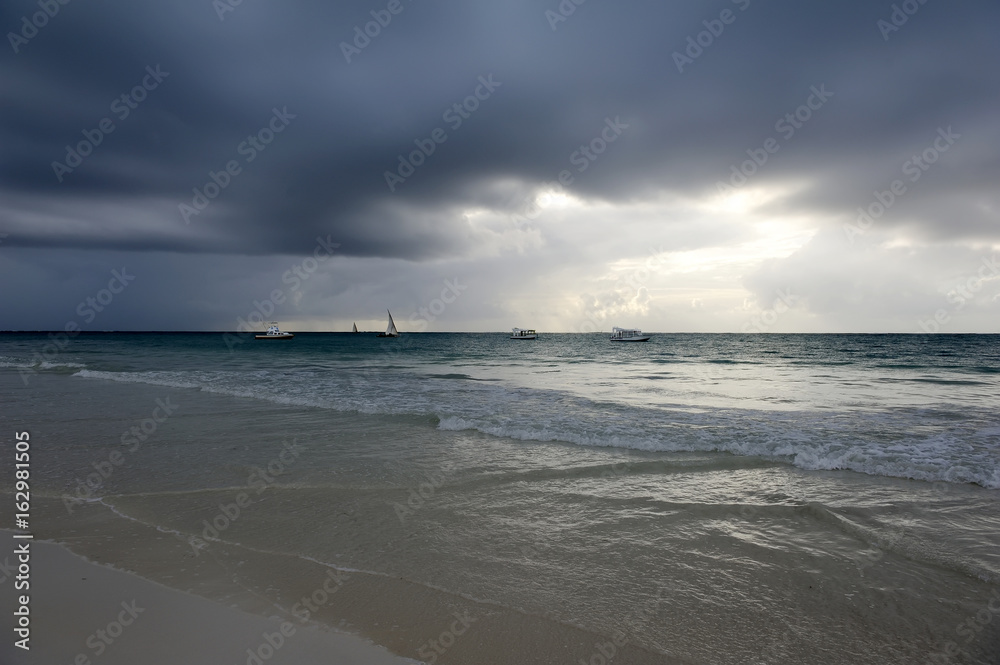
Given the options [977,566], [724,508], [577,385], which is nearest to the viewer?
[977,566]

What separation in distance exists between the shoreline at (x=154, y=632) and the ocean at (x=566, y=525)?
0.21 meters

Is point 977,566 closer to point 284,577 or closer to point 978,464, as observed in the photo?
point 978,464

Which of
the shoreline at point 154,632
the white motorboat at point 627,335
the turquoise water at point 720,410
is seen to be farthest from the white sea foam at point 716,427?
the white motorboat at point 627,335

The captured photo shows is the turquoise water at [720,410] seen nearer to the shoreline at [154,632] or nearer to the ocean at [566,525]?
the ocean at [566,525]

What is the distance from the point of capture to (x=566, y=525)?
6.51m

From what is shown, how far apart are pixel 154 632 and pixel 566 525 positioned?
183 inches

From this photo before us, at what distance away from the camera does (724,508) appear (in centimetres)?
725

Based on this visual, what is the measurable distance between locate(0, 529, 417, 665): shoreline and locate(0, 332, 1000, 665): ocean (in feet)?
0.70

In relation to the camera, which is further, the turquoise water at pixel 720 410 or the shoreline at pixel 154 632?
the turquoise water at pixel 720 410

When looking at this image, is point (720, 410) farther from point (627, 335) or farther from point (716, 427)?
point (627, 335)

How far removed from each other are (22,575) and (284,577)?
2813mm

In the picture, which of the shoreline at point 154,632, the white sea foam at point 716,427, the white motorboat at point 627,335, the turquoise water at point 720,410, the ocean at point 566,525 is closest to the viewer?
the shoreline at point 154,632

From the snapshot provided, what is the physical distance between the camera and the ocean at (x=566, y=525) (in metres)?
4.29

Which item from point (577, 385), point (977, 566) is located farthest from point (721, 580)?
point (577, 385)
